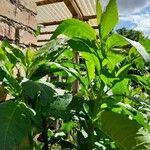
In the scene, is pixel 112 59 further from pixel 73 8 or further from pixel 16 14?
pixel 73 8

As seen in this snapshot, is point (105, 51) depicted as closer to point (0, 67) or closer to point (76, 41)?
point (76, 41)

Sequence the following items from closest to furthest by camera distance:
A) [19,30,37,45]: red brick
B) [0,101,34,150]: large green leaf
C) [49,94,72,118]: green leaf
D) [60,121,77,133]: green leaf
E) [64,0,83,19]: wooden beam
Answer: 1. [0,101,34,150]: large green leaf
2. [49,94,72,118]: green leaf
3. [60,121,77,133]: green leaf
4. [19,30,37,45]: red brick
5. [64,0,83,19]: wooden beam

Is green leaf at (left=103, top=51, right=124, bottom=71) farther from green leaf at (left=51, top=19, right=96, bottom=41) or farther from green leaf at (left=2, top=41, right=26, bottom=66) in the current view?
green leaf at (left=2, top=41, right=26, bottom=66)

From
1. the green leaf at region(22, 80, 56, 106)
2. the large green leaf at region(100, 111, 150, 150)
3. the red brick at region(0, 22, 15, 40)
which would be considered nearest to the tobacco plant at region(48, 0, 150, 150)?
the large green leaf at region(100, 111, 150, 150)

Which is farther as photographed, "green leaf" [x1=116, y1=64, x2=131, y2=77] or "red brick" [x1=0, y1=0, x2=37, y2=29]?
"red brick" [x1=0, y1=0, x2=37, y2=29]

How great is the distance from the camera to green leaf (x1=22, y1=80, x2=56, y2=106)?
2.97 feet

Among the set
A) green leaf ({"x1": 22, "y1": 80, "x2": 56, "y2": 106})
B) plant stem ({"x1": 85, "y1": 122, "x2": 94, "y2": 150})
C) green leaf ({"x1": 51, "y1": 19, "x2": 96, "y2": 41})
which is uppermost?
green leaf ({"x1": 51, "y1": 19, "x2": 96, "y2": 41})

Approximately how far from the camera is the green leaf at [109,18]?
1.03 metres

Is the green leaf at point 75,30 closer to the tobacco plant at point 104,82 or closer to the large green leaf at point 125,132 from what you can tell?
the tobacco plant at point 104,82

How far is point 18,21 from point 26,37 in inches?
4.2

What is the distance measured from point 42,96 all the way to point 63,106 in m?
0.09

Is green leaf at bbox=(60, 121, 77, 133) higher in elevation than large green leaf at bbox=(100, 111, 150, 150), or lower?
lower

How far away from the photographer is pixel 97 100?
1133 millimetres

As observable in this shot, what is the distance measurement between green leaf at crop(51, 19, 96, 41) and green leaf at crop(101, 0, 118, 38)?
0.04m
